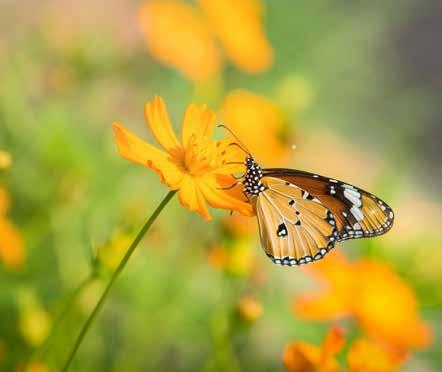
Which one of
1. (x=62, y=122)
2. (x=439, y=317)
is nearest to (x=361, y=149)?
(x=439, y=317)

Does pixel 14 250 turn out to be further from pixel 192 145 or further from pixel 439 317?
pixel 439 317

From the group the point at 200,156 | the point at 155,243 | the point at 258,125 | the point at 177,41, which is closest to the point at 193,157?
the point at 200,156

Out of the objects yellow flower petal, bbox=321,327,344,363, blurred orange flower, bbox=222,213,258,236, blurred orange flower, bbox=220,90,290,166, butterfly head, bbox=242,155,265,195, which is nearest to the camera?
yellow flower petal, bbox=321,327,344,363

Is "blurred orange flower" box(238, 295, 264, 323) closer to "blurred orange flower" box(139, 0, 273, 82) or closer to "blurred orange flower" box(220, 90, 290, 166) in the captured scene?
"blurred orange flower" box(220, 90, 290, 166)

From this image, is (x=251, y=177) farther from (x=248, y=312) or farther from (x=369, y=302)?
(x=369, y=302)

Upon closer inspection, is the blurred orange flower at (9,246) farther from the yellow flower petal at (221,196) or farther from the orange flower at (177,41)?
the orange flower at (177,41)

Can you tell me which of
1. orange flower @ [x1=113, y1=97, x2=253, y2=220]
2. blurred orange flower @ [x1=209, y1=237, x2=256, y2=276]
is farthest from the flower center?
blurred orange flower @ [x1=209, y1=237, x2=256, y2=276]
